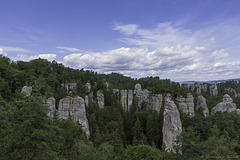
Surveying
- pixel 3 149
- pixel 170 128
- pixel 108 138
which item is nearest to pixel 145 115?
pixel 170 128

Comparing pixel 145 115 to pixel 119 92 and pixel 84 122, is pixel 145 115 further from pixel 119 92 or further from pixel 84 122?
pixel 119 92

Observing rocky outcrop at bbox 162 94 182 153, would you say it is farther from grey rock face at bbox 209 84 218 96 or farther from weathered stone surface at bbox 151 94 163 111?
grey rock face at bbox 209 84 218 96

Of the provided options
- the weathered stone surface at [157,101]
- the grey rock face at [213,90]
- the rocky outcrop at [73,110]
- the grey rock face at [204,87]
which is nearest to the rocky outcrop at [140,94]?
the weathered stone surface at [157,101]

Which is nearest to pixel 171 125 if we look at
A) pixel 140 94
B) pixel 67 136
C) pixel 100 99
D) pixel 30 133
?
pixel 67 136

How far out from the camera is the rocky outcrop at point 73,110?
34.8 meters

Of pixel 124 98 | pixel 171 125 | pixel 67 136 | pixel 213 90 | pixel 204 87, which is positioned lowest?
pixel 171 125

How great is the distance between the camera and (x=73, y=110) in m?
35.4

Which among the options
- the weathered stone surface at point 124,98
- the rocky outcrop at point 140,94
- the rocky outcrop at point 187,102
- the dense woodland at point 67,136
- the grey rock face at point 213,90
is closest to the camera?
the dense woodland at point 67,136

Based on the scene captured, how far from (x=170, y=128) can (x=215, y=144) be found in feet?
72.2

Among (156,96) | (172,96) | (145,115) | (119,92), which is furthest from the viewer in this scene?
Result: (119,92)

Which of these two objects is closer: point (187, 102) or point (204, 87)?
point (187, 102)

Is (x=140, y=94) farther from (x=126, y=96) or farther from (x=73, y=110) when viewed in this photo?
(x=73, y=110)

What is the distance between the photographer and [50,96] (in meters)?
33.7

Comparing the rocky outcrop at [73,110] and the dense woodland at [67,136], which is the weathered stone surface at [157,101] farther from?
the rocky outcrop at [73,110]
